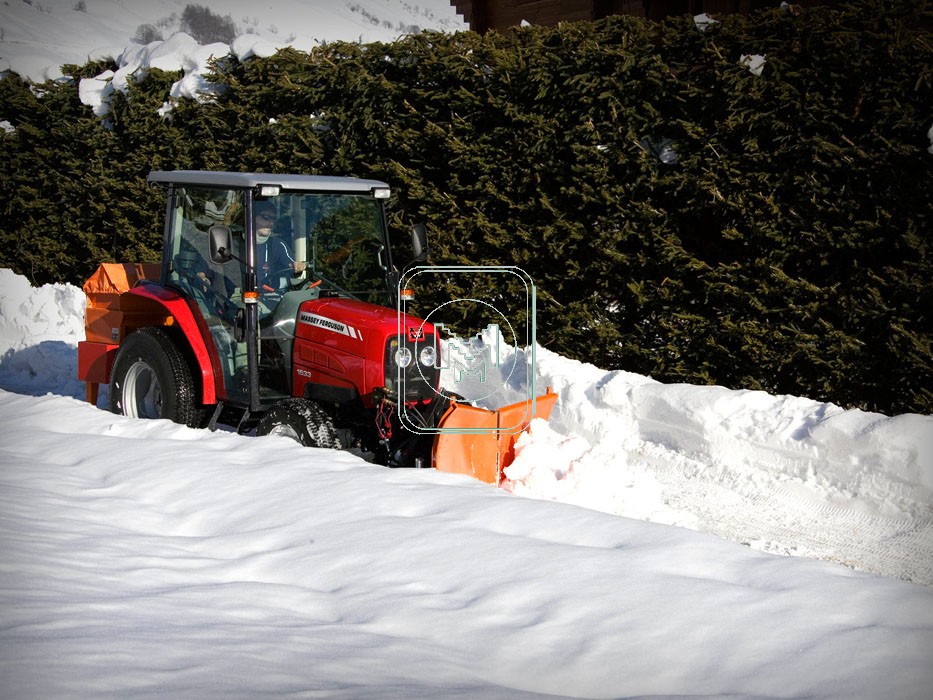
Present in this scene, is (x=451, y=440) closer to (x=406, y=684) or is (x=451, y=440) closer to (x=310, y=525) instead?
(x=310, y=525)

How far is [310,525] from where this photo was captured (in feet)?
14.5

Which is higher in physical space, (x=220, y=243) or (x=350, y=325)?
(x=220, y=243)

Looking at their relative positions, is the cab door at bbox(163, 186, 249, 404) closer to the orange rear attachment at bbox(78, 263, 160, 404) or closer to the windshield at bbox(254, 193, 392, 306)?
the windshield at bbox(254, 193, 392, 306)

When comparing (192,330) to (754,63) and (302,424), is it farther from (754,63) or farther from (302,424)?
(754,63)

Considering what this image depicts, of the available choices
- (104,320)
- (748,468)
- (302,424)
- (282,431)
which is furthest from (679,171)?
(104,320)

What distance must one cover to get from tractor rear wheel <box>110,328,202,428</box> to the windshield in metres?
1.20

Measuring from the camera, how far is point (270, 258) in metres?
6.31

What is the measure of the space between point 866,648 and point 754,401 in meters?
3.37

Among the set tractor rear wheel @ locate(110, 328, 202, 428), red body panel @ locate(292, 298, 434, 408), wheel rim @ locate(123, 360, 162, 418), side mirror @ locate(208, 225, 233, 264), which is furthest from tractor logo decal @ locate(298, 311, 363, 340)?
wheel rim @ locate(123, 360, 162, 418)

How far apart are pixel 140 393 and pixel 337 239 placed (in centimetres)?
205

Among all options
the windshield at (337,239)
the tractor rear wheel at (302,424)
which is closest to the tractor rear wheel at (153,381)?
the tractor rear wheel at (302,424)

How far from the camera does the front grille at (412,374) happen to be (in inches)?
235

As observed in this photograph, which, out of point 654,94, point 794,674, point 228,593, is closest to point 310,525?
point 228,593

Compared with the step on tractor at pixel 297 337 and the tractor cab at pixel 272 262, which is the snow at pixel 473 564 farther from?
the tractor cab at pixel 272 262
